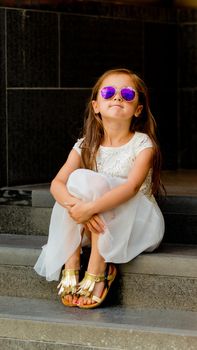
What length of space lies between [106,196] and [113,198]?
35mm

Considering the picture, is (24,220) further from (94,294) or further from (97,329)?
(97,329)

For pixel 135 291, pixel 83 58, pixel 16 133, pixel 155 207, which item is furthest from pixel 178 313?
pixel 83 58

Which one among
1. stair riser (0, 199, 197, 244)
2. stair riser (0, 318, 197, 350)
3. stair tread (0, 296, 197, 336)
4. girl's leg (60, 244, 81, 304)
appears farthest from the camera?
stair riser (0, 199, 197, 244)

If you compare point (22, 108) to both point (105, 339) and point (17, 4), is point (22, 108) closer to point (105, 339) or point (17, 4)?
point (17, 4)

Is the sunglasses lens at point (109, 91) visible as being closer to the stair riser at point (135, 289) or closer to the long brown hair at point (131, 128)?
the long brown hair at point (131, 128)

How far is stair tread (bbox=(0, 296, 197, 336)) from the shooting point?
4.56 metres

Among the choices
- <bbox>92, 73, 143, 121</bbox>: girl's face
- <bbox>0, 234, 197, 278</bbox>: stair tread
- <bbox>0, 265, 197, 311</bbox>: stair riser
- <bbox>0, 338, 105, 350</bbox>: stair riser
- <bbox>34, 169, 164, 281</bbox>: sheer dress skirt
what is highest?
<bbox>92, 73, 143, 121</bbox>: girl's face

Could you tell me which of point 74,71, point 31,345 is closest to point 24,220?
point 74,71

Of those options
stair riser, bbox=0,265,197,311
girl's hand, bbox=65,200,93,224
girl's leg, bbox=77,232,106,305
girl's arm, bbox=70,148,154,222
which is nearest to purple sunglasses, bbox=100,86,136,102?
girl's arm, bbox=70,148,154,222

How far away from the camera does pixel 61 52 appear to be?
21.4ft

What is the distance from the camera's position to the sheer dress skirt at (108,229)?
16.0ft

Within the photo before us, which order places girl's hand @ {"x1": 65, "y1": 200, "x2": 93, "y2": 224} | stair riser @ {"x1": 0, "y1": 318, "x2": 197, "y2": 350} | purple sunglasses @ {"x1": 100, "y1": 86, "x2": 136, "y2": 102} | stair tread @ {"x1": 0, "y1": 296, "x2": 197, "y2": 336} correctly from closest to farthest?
1. stair riser @ {"x1": 0, "y1": 318, "x2": 197, "y2": 350}
2. stair tread @ {"x1": 0, "y1": 296, "x2": 197, "y2": 336}
3. girl's hand @ {"x1": 65, "y1": 200, "x2": 93, "y2": 224}
4. purple sunglasses @ {"x1": 100, "y1": 86, "x2": 136, "y2": 102}

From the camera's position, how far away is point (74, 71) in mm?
6617

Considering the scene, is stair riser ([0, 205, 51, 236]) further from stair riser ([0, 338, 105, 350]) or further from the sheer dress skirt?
stair riser ([0, 338, 105, 350])
